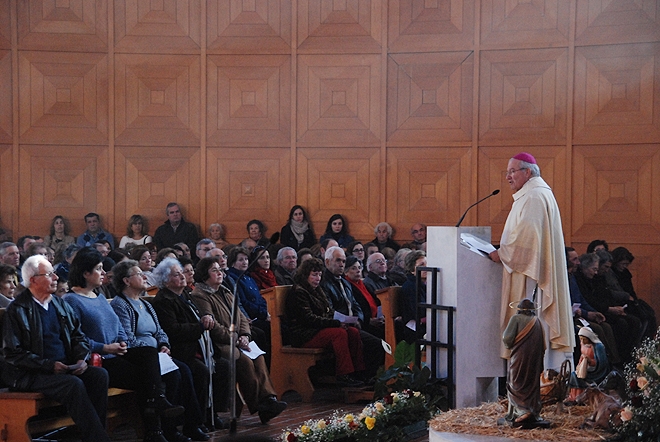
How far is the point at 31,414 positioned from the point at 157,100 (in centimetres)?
767

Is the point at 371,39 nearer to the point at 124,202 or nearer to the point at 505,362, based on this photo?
the point at 124,202

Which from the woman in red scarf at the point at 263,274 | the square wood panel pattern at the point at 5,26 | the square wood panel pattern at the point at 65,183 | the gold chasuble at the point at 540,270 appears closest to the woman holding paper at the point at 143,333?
the gold chasuble at the point at 540,270

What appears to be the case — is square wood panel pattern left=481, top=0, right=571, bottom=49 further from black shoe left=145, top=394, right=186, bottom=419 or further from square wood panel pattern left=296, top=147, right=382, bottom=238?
black shoe left=145, top=394, right=186, bottom=419

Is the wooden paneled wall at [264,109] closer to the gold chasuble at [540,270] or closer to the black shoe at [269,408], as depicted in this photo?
the black shoe at [269,408]

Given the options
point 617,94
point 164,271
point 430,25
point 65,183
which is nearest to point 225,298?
point 164,271

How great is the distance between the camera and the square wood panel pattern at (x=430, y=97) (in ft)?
40.6

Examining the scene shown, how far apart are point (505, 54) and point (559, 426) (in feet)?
26.6

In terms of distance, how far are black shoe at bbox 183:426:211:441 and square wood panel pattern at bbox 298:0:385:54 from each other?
713 cm

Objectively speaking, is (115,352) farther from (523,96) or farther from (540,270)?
(523,96)

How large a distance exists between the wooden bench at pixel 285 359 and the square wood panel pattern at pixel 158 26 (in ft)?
18.2

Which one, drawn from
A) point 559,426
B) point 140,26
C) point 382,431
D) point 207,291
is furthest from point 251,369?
point 140,26

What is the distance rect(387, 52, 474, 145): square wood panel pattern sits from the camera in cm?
1238

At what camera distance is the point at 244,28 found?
41.8 ft

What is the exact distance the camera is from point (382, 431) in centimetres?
590
